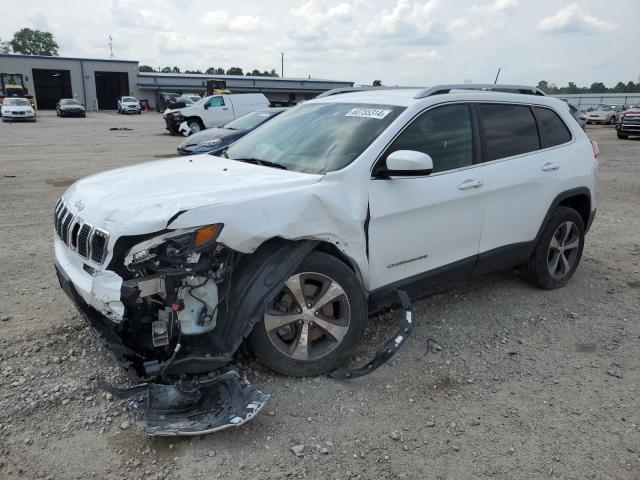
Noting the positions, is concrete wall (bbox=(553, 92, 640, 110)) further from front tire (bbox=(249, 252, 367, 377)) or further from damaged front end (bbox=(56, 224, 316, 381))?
damaged front end (bbox=(56, 224, 316, 381))

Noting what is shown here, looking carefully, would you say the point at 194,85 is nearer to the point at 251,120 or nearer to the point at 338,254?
the point at 251,120

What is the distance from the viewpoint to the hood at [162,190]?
2.83 meters

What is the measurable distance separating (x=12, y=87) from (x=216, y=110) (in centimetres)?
3234

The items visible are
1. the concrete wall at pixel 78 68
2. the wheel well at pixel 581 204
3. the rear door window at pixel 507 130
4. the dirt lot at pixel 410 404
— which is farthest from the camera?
the concrete wall at pixel 78 68

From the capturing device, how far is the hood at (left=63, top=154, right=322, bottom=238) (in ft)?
9.29

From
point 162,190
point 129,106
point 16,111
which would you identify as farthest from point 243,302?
point 129,106

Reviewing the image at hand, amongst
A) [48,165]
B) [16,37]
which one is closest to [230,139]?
[48,165]

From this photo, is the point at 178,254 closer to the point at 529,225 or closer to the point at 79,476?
the point at 79,476

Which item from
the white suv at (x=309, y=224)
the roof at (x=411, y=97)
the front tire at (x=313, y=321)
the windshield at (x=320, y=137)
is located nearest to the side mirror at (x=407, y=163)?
the white suv at (x=309, y=224)

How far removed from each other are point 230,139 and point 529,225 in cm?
788

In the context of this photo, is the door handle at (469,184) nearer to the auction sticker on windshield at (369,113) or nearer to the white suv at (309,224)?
the white suv at (309,224)

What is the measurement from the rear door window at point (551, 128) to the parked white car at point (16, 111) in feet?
115

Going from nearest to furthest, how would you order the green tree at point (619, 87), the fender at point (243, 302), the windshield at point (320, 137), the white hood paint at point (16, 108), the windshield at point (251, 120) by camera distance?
the fender at point (243, 302) → the windshield at point (320, 137) → the windshield at point (251, 120) → the white hood paint at point (16, 108) → the green tree at point (619, 87)

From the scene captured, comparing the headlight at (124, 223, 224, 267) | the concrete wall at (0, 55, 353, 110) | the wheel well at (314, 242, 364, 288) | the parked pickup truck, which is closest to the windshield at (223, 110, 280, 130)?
the wheel well at (314, 242, 364, 288)
